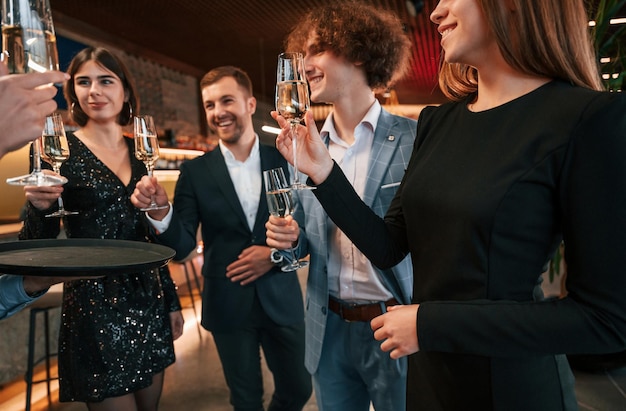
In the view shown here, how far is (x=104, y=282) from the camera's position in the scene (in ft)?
5.75

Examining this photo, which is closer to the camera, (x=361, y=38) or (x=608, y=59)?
(x=361, y=38)

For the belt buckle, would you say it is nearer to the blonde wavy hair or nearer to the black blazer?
the black blazer

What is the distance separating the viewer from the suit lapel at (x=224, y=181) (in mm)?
2180

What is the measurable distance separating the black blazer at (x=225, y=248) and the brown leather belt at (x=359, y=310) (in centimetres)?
64

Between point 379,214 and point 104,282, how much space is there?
1092 mm

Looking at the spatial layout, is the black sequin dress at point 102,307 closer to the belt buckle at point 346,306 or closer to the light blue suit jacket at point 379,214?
the light blue suit jacket at point 379,214

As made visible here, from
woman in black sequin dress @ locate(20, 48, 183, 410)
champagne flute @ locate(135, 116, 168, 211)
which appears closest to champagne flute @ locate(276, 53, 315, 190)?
champagne flute @ locate(135, 116, 168, 211)

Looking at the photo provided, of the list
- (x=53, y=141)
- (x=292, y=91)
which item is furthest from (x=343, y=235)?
(x=53, y=141)

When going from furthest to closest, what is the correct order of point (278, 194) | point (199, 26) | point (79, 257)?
point (199, 26)
point (278, 194)
point (79, 257)

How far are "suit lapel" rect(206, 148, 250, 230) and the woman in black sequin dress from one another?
1.22 feet

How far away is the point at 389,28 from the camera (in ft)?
6.46

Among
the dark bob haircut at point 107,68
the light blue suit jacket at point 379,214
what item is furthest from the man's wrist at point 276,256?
the dark bob haircut at point 107,68

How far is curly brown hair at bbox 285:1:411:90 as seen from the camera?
5.76ft

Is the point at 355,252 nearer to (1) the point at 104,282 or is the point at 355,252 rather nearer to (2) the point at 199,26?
(1) the point at 104,282
